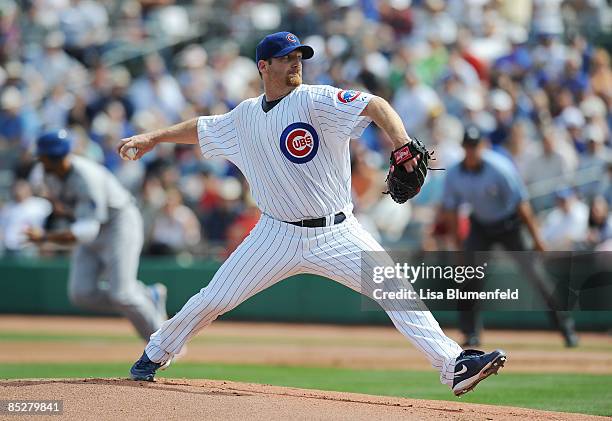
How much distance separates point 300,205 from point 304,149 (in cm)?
33

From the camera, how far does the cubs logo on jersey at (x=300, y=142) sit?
6.43 meters

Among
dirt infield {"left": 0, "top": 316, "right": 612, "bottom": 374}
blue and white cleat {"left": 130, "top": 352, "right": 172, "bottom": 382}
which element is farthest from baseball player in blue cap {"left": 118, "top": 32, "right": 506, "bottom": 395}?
dirt infield {"left": 0, "top": 316, "right": 612, "bottom": 374}

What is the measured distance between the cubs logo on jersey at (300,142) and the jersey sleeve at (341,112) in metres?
0.09

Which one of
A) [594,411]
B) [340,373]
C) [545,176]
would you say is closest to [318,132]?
[594,411]

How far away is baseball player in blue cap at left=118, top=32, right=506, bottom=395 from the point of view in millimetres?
6355

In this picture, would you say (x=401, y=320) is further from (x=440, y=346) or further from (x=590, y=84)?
(x=590, y=84)

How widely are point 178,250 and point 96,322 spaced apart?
152cm

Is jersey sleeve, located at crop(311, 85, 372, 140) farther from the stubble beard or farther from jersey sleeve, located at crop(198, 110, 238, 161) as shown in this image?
jersey sleeve, located at crop(198, 110, 238, 161)

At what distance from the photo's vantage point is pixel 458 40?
16.2 meters

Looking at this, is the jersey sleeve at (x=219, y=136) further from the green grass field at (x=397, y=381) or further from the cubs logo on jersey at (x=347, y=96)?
the green grass field at (x=397, y=381)

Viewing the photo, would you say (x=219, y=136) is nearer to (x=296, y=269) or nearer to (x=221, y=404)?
(x=296, y=269)

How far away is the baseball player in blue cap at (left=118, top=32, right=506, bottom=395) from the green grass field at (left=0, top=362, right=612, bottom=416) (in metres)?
1.40

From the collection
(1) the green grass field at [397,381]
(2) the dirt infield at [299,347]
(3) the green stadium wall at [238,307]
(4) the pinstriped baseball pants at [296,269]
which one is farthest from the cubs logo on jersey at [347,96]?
(3) the green stadium wall at [238,307]

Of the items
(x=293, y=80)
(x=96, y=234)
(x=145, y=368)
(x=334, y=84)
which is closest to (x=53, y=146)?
(x=96, y=234)
